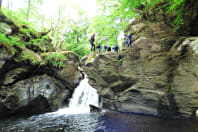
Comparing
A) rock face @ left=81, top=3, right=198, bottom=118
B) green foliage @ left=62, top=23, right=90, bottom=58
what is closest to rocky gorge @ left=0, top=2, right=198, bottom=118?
rock face @ left=81, top=3, right=198, bottom=118

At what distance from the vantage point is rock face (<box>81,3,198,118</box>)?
806cm

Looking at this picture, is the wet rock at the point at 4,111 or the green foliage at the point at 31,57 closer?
the wet rock at the point at 4,111

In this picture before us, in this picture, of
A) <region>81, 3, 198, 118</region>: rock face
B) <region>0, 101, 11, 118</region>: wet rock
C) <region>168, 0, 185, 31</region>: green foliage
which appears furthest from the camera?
<region>0, 101, 11, 118</region>: wet rock

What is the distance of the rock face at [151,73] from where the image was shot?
806cm

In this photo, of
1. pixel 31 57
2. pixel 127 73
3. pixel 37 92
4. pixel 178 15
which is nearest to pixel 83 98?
pixel 37 92

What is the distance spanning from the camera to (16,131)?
737 centimetres

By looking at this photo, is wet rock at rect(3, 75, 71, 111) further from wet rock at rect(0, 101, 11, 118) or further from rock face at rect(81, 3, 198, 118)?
rock face at rect(81, 3, 198, 118)

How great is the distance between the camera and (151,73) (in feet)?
31.0

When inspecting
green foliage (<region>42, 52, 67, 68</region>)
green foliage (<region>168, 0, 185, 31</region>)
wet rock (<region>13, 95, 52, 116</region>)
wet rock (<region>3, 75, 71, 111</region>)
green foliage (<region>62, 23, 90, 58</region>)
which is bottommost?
wet rock (<region>13, 95, 52, 116</region>)

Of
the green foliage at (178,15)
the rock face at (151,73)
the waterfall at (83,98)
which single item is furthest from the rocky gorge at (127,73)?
the waterfall at (83,98)

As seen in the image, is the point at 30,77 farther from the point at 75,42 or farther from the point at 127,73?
the point at 75,42

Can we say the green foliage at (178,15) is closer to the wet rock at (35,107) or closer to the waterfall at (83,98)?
the waterfall at (83,98)

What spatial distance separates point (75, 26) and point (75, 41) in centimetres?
320

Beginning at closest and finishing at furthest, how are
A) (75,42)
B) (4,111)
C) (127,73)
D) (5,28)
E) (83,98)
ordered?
(127,73)
(4,111)
(5,28)
(83,98)
(75,42)
